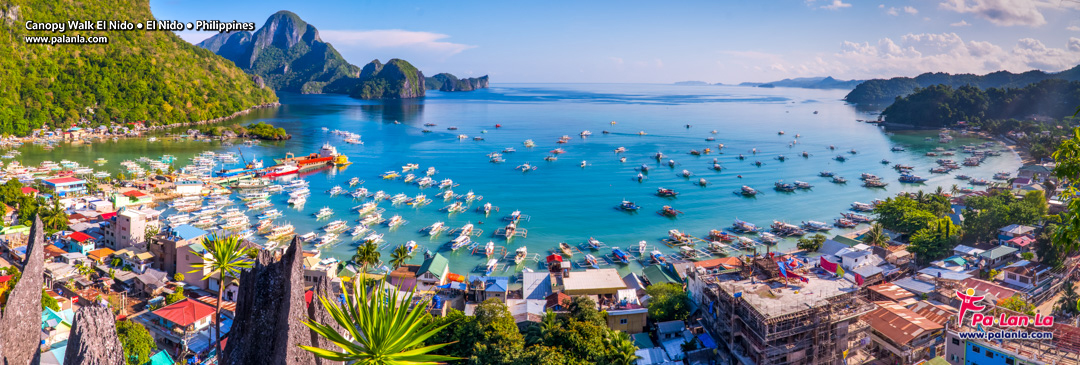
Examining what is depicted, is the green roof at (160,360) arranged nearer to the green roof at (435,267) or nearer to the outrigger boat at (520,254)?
the green roof at (435,267)

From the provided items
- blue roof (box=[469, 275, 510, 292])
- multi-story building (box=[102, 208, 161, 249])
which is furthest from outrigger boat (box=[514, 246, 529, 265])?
multi-story building (box=[102, 208, 161, 249])

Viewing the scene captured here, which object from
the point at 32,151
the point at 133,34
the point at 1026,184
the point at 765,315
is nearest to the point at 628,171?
the point at 1026,184

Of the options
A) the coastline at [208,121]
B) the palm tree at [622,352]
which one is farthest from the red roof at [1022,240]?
the coastline at [208,121]

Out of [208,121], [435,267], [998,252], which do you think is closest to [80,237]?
[435,267]

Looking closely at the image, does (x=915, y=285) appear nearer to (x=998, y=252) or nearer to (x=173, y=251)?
(x=998, y=252)

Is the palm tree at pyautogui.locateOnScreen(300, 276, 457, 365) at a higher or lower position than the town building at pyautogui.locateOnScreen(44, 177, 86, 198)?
higher

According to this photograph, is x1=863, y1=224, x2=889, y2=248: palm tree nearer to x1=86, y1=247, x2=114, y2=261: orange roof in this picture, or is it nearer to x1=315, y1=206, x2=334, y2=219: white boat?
x1=315, y1=206, x2=334, y2=219: white boat

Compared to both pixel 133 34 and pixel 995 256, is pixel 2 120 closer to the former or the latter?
pixel 133 34
